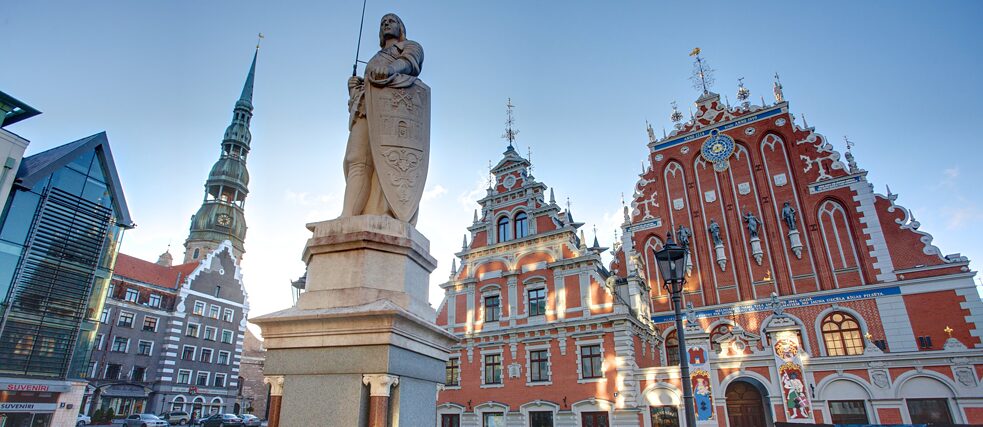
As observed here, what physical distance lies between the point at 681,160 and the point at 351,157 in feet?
83.8

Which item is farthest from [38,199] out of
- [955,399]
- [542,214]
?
[955,399]

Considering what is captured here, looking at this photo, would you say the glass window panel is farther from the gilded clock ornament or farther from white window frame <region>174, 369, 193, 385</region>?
the gilded clock ornament

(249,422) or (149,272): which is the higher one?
(149,272)

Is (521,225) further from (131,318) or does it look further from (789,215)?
(131,318)

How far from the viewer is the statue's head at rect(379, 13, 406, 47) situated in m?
5.55

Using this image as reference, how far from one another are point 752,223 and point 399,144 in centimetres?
2347

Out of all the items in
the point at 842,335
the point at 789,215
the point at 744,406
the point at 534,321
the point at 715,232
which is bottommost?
the point at 744,406

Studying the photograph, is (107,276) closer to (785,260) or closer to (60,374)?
(60,374)

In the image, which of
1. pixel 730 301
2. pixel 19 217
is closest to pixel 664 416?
pixel 730 301

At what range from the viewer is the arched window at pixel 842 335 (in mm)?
20656

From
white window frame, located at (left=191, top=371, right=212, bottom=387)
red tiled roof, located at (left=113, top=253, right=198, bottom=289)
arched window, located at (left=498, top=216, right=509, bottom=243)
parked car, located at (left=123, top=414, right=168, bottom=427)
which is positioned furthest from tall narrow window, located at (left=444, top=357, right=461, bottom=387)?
red tiled roof, located at (left=113, top=253, right=198, bottom=289)

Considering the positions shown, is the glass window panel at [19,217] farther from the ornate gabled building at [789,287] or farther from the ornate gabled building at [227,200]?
the ornate gabled building at [227,200]

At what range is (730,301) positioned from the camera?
77.0ft

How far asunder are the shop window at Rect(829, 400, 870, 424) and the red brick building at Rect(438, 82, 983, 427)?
0.18 ft
